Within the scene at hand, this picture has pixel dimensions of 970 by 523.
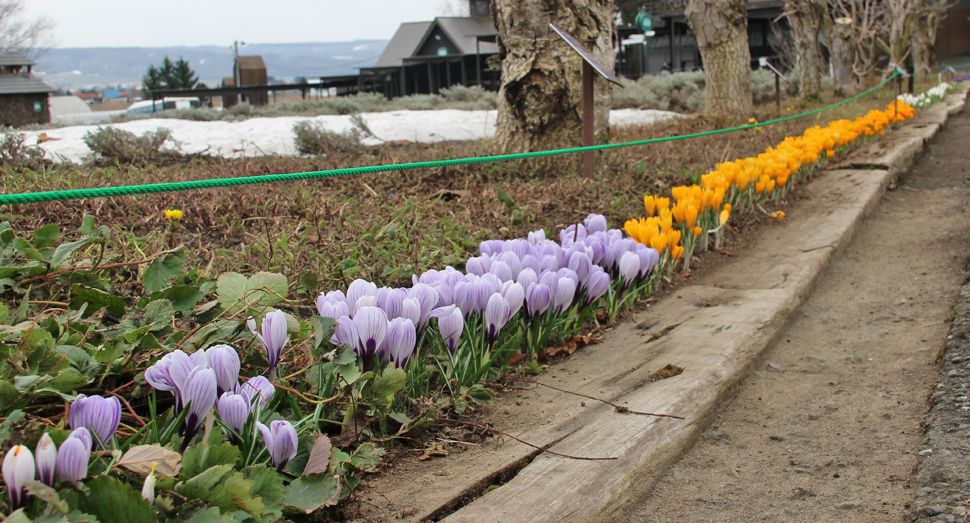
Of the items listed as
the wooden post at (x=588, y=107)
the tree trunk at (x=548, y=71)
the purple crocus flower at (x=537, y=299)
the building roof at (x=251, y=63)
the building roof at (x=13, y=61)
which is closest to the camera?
the purple crocus flower at (x=537, y=299)

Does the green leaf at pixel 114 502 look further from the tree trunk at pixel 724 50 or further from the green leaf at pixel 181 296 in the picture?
the tree trunk at pixel 724 50

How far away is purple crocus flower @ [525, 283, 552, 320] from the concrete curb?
0.25 metres

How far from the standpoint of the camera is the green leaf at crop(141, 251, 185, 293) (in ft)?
5.31

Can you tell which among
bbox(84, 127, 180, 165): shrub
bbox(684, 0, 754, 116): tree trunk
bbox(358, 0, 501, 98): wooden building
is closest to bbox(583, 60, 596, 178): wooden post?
bbox(84, 127, 180, 165): shrub

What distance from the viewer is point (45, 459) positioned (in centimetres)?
88

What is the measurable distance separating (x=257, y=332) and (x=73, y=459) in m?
0.51

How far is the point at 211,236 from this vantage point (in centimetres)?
277

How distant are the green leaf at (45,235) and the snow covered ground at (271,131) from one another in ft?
14.5

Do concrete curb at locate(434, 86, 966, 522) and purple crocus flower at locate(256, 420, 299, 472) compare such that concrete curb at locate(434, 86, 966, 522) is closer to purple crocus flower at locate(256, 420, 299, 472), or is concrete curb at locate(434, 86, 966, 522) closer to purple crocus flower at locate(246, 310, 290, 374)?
purple crocus flower at locate(256, 420, 299, 472)

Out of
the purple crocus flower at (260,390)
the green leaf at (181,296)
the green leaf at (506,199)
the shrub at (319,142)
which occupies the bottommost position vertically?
the purple crocus flower at (260,390)

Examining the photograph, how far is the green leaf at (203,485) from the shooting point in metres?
0.97

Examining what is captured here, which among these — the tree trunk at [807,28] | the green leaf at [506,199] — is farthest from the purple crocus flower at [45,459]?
the tree trunk at [807,28]

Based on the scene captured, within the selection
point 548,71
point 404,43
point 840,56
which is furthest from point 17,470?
point 404,43

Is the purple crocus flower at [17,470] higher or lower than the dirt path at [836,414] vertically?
higher
